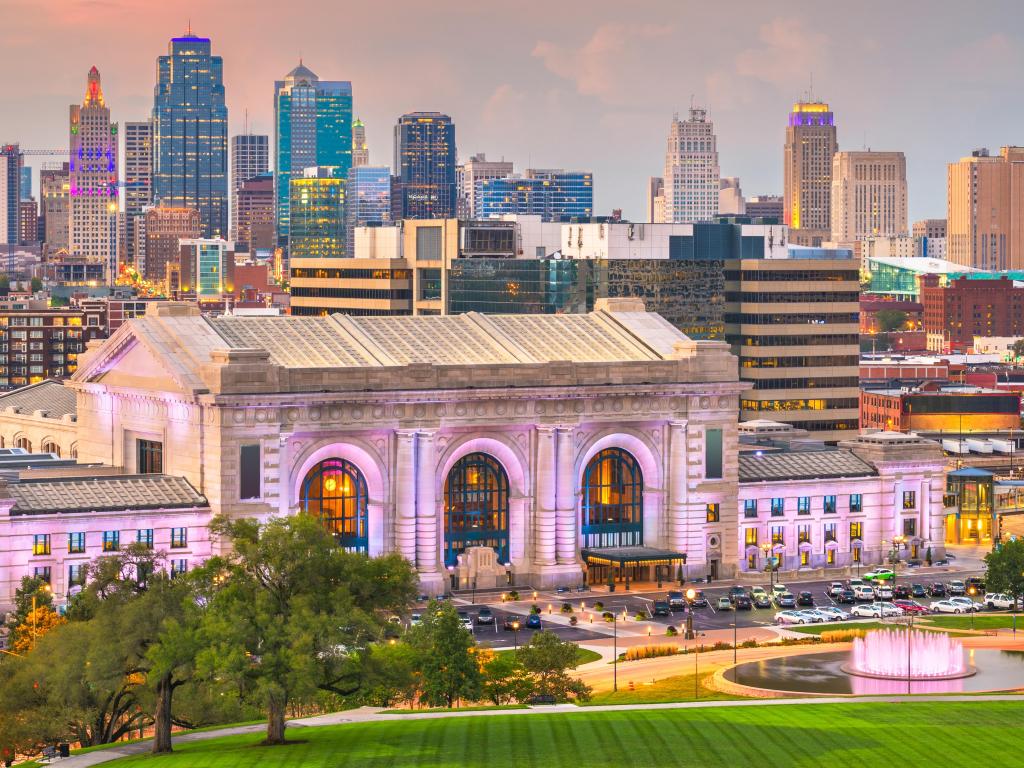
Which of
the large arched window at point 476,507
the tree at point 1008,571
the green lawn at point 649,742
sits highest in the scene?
the large arched window at point 476,507

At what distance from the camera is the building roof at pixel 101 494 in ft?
568

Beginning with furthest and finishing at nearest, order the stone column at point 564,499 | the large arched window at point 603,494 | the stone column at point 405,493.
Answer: the large arched window at point 603,494, the stone column at point 564,499, the stone column at point 405,493

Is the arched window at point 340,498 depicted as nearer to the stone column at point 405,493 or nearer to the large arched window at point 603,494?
the stone column at point 405,493

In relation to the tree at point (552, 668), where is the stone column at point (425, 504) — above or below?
above

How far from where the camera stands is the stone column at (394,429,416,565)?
614ft

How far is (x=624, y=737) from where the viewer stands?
116 m

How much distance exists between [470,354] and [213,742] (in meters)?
81.5

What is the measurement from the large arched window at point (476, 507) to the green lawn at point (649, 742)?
68.0m

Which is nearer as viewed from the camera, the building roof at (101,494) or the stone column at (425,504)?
the building roof at (101,494)

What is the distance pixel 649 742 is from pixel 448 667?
73.1 ft

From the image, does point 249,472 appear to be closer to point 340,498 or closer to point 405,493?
point 340,498

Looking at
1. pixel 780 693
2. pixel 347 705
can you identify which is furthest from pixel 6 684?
pixel 780 693

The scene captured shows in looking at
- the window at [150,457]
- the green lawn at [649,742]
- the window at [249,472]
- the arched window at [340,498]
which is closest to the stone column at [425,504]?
the arched window at [340,498]

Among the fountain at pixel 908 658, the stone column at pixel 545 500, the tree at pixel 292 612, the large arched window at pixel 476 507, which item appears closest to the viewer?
the tree at pixel 292 612
